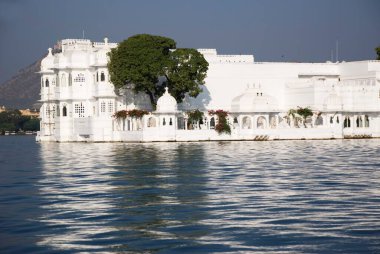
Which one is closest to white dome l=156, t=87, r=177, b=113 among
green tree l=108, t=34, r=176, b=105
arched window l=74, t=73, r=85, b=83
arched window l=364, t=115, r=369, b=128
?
green tree l=108, t=34, r=176, b=105

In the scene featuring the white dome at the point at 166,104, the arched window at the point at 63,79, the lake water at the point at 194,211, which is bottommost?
the lake water at the point at 194,211

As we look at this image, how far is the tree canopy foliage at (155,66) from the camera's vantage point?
230ft

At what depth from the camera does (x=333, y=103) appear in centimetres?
7444

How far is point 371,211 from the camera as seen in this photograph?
17.1m

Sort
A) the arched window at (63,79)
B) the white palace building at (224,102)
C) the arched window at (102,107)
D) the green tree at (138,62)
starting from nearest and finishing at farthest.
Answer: the white palace building at (224,102)
the green tree at (138,62)
the arched window at (102,107)
the arched window at (63,79)

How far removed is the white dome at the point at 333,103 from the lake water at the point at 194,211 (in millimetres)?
44024

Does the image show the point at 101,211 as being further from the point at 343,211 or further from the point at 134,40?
the point at 134,40

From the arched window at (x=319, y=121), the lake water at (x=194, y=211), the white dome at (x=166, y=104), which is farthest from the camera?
the arched window at (x=319, y=121)

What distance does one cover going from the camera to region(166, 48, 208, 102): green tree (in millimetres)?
72750

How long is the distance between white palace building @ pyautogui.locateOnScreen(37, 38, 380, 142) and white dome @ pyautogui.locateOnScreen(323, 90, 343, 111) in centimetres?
10

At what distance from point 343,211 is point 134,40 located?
5591 centimetres

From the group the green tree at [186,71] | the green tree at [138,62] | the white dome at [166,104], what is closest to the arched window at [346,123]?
the green tree at [186,71]

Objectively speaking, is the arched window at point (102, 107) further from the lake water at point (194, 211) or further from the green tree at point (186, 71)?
the lake water at point (194, 211)

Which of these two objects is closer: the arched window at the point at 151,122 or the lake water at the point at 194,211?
the lake water at the point at 194,211
